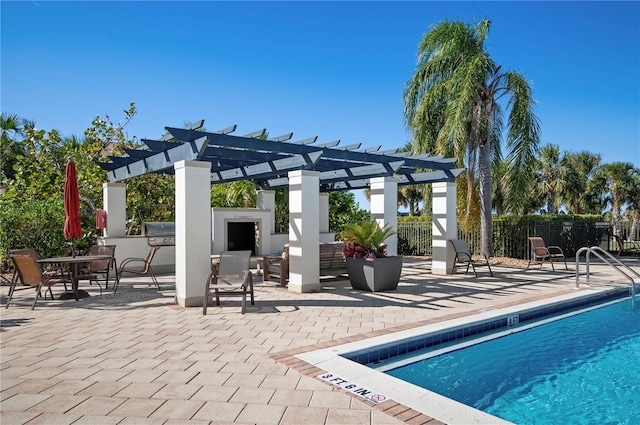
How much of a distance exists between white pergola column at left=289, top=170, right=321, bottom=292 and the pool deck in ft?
1.40

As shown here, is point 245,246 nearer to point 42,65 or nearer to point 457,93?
point 42,65

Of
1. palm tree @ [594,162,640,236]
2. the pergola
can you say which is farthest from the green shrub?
palm tree @ [594,162,640,236]

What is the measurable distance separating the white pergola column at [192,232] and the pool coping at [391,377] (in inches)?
128

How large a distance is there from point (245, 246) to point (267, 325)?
8.84 metres

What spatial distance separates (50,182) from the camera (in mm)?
14805

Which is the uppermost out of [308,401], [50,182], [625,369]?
[50,182]

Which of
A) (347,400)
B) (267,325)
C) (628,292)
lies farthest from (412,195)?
(347,400)

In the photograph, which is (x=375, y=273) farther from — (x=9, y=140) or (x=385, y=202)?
(x=9, y=140)

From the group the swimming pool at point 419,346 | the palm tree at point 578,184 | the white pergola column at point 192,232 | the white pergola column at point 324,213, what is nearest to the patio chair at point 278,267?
the white pergola column at point 192,232

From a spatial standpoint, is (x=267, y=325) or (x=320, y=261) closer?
(x=267, y=325)

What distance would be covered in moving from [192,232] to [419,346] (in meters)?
4.14

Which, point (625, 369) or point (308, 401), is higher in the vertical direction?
point (308, 401)

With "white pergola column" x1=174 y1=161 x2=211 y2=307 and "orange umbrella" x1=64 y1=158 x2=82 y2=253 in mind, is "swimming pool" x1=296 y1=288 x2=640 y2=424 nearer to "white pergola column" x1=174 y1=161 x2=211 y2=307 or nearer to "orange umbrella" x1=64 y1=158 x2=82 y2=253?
"white pergola column" x1=174 y1=161 x2=211 y2=307

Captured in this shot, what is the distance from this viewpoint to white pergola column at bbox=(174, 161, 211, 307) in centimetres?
754
